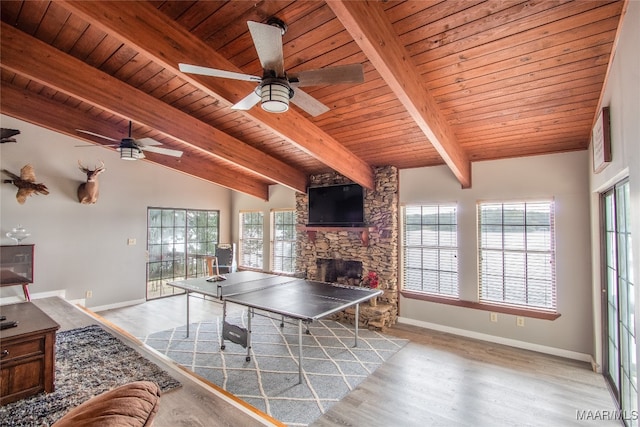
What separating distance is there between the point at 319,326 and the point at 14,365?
11.6 feet

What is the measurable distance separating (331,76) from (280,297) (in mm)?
2610

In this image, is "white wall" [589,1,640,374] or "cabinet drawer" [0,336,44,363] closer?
"white wall" [589,1,640,374]

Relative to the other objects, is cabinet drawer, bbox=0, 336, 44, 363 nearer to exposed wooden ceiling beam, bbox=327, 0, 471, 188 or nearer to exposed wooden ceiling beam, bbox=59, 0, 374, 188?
exposed wooden ceiling beam, bbox=59, 0, 374, 188

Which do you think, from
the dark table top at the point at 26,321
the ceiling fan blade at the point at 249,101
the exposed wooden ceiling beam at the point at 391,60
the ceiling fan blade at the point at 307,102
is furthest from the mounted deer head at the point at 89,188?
the exposed wooden ceiling beam at the point at 391,60

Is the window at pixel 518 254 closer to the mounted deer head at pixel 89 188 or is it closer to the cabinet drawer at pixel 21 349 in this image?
the cabinet drawer at pixel 21 349

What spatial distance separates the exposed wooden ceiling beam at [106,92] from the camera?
2869 mm

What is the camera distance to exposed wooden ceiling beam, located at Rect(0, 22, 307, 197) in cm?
287

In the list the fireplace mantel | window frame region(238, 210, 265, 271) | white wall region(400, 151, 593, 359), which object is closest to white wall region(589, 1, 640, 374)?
white wall region(400, 151, 593, 359)

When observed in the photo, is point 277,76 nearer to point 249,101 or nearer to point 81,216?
point 249,101

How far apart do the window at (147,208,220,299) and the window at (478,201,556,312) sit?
6.04 metres

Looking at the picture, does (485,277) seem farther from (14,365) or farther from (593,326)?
(14,365)

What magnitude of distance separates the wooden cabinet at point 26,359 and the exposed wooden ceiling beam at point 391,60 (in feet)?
10.3

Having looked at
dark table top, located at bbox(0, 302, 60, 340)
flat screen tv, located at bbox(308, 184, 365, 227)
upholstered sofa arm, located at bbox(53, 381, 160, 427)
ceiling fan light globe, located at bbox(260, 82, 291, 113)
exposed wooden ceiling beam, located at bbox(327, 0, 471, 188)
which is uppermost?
exposed wooden ceiling beam, located at bbox(327, 0, 471, 188)

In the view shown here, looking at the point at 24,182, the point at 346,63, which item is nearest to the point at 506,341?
the point at 346,63
